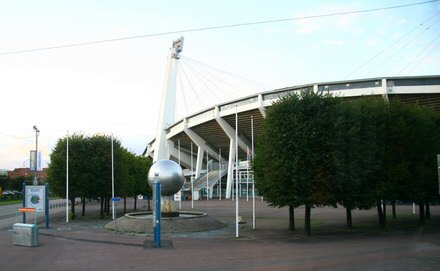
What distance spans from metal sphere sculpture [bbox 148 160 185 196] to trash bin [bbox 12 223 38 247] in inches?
337

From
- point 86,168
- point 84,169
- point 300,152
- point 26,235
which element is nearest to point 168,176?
point 300,152

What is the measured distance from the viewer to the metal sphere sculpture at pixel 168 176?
2605cm

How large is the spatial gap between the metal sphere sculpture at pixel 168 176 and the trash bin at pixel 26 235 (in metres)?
8.55

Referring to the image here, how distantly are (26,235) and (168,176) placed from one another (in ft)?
30.3

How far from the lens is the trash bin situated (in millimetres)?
18484

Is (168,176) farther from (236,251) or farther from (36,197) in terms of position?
(236,251)

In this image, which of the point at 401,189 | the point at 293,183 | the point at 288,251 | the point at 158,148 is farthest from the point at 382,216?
the point at 158,148

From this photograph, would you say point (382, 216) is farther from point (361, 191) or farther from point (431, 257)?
point (431, 257)

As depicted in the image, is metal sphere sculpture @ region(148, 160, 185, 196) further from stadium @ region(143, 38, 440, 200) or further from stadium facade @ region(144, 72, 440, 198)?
stadium @ region(143, 38, 440, 200)

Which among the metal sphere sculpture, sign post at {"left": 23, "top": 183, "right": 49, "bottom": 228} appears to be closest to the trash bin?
sign post at {"left": 23, "top": 183, "right": 49, "bottom": 228}

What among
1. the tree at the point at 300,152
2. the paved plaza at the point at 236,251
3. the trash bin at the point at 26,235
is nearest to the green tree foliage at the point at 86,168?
the paved plaza at the point at 236,251

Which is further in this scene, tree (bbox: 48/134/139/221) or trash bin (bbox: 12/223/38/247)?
tree (bbox: 48/134/139/221)

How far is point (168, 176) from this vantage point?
2608 centimetres

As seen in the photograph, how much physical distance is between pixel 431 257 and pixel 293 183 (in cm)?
837
